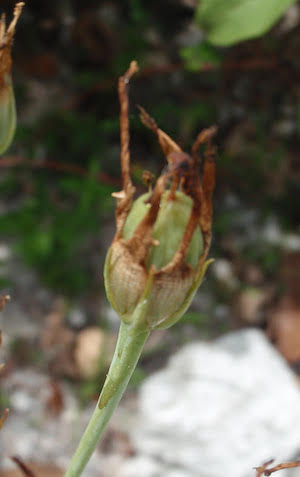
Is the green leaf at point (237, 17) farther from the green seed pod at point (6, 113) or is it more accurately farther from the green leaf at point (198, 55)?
the green seed pod at point (6, 113)

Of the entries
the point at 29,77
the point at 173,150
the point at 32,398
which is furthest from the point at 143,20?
the point at 173,150

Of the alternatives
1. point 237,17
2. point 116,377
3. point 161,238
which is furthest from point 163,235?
point 237,17

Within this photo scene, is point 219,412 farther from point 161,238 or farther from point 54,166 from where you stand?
point 161,238

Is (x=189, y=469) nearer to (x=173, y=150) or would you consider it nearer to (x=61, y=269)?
(x=61, y=269)

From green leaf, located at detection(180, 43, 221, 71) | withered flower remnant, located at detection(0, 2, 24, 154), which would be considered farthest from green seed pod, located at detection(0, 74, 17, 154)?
green leaf, located at detection(180, 43, 221, 71)

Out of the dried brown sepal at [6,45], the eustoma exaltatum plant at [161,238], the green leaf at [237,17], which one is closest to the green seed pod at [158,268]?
the eustoma exaltatum plant at [161,238]

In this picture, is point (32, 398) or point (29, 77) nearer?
point (32, 398)

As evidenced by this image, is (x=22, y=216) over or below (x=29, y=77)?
below
